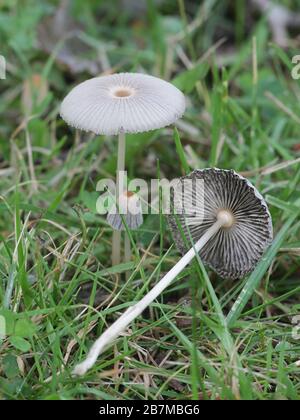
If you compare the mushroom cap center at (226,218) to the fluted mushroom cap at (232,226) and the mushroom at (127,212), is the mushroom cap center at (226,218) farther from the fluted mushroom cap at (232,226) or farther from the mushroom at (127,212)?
the mushroom at (127,212)

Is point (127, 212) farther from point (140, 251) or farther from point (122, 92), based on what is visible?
point (122, 92)

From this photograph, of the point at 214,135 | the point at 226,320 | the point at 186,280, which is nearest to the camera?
the point at 226,320

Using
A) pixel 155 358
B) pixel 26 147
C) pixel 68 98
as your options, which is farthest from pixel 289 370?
pixel 26 147

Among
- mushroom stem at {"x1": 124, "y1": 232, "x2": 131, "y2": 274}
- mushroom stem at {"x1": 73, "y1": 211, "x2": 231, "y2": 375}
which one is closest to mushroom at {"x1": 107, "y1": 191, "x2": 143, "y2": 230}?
mushroom stem at {"x1": 124, "y1": 232, "x2": 131, "y2": 274}

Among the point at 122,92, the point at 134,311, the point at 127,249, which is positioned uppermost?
the point at 122,92

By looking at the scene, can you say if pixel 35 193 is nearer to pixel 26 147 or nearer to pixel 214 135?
pixel 26 147

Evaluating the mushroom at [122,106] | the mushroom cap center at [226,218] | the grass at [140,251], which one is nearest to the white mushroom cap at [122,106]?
the mushroom at [122,106]

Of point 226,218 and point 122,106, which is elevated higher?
point 122,106

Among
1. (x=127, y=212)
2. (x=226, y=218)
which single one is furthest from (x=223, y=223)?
(x=127, y=212)
